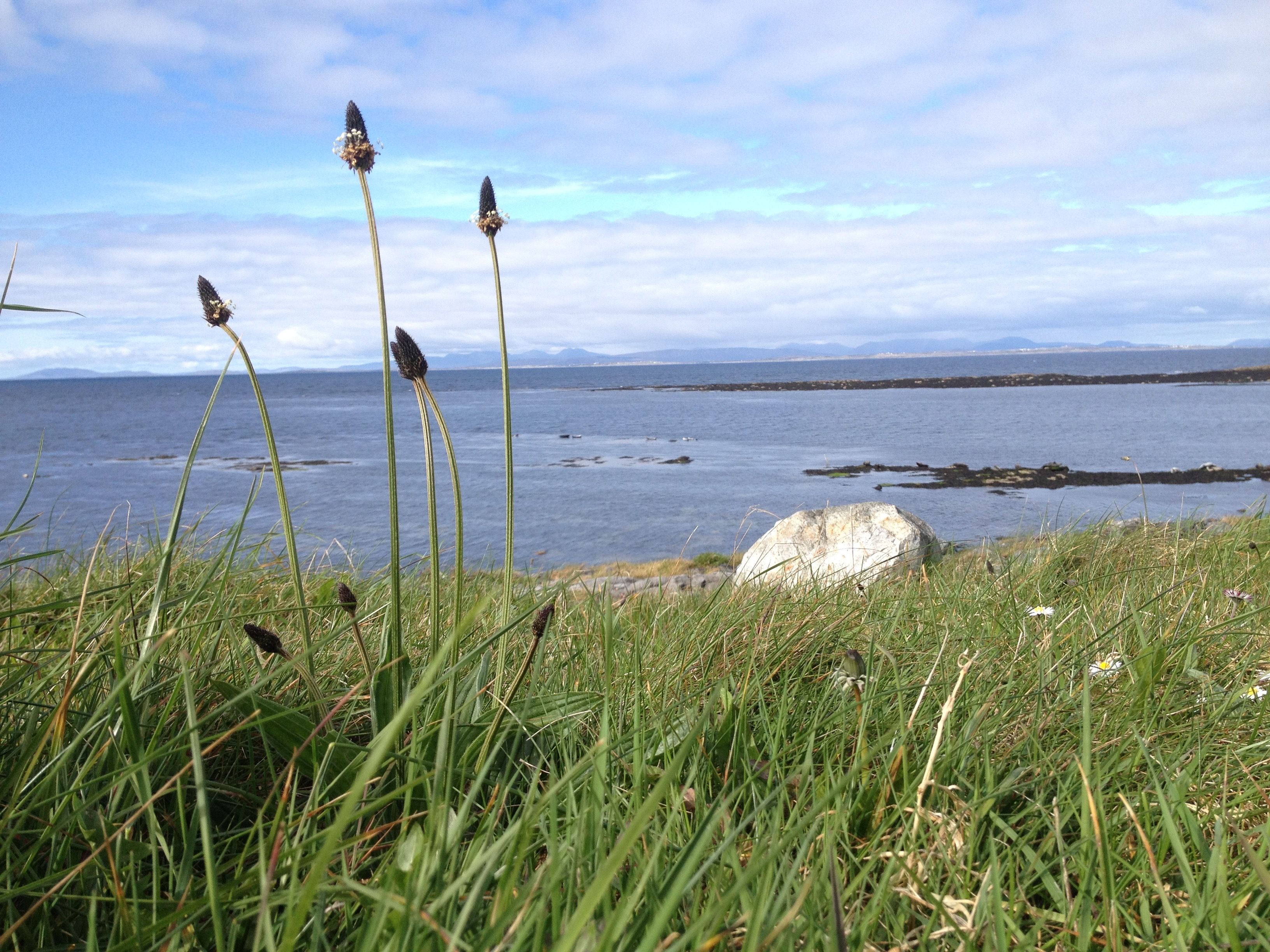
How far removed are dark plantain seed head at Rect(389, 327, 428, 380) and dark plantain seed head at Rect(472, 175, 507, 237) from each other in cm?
37

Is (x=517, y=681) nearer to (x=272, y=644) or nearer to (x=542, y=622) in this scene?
(x=542, y=622)

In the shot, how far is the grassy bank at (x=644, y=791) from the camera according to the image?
114 cm

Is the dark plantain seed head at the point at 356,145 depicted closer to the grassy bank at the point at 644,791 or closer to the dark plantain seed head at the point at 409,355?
the dark plantain seed head at the point at 409,355

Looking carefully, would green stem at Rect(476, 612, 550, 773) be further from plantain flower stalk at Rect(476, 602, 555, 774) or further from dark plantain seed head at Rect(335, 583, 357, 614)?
dark plantain seed head at Rect(335, 583, 357, 614)

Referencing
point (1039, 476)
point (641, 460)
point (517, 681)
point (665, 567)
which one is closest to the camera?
point (517, 681)

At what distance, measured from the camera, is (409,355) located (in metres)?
1.84

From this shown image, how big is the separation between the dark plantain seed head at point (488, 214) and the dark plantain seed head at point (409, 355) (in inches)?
14.5

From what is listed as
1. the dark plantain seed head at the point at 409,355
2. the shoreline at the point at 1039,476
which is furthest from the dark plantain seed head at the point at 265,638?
the shoreline at the point at 1039,476

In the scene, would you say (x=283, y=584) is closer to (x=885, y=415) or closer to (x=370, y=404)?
(x=885, y=415)

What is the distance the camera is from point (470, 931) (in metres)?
1.15

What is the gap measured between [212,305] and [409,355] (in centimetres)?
45

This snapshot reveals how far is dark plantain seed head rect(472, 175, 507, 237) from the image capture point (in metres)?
2.04

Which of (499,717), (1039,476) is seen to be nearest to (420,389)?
(499,717)

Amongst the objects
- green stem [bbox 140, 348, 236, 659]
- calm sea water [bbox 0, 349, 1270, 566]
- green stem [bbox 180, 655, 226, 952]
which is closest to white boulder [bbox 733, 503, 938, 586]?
calm sea water [bbox 0, 349, 1270, 566]
